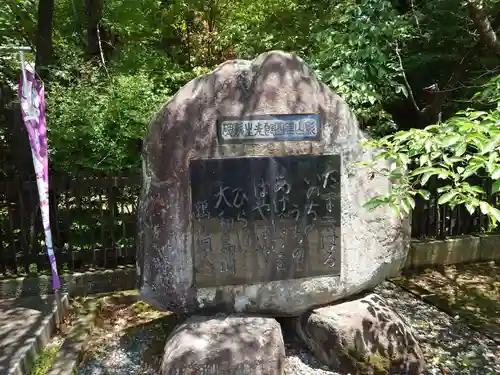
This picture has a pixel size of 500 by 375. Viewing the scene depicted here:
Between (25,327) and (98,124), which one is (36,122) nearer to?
(98,124)

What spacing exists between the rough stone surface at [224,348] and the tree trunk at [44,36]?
5.26 meters

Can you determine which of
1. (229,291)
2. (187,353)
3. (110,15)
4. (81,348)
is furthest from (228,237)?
(110,15)

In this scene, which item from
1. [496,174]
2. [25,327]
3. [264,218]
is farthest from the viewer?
[25,327]

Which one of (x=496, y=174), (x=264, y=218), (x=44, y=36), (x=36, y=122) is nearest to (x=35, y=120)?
(x=36, y=122)

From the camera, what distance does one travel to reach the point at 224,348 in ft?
12.9

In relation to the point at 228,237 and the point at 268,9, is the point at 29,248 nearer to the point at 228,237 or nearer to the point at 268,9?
the point at 228,237

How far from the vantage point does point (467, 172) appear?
243cm

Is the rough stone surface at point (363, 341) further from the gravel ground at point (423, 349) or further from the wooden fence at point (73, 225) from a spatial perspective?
the wooden fence at point (73, 225)

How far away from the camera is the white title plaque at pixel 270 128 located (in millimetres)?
4273

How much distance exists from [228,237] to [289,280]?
77 centimetres

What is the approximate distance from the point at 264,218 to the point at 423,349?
2.18 metres

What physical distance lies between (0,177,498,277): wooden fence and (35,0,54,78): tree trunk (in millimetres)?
2342

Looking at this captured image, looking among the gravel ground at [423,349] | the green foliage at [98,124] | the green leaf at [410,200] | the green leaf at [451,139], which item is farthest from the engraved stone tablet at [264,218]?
the green foliage at [98,124]

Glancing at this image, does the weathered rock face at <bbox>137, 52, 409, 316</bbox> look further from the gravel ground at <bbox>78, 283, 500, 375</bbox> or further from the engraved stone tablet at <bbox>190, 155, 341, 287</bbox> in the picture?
the gravel ground at <bbox>78, 283, 500, 375</bbox>
